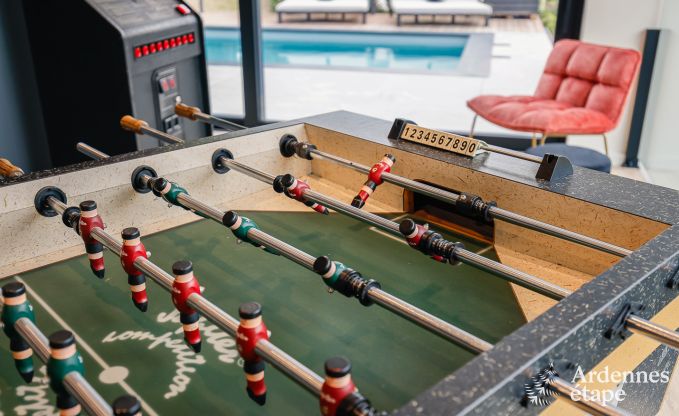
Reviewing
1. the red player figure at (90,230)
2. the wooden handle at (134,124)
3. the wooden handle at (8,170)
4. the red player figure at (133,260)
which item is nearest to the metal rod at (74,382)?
the red player figure at (133,260)

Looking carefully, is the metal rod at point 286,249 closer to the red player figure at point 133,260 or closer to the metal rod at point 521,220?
the red player figure at point 133,260

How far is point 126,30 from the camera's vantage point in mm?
3227

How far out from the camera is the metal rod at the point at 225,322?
1072mm

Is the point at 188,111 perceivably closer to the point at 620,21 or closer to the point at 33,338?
the point at 33,338

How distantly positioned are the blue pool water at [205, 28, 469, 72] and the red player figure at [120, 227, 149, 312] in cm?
541

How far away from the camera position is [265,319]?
1600 millimetres

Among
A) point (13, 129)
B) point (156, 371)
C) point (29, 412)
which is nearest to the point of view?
point (29, 412)

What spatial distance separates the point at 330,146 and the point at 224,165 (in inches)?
16.7

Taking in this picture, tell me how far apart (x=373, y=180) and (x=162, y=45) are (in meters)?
1.92

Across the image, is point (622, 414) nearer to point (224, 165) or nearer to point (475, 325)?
point (475, 325)

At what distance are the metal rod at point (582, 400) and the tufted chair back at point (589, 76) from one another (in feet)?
10.6

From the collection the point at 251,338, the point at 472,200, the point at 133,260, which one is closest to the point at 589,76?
the point at 472,200

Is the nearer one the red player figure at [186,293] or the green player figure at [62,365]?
the green player figure at [62,365]

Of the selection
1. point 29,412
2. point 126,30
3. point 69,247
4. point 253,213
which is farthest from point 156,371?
point 126,30
